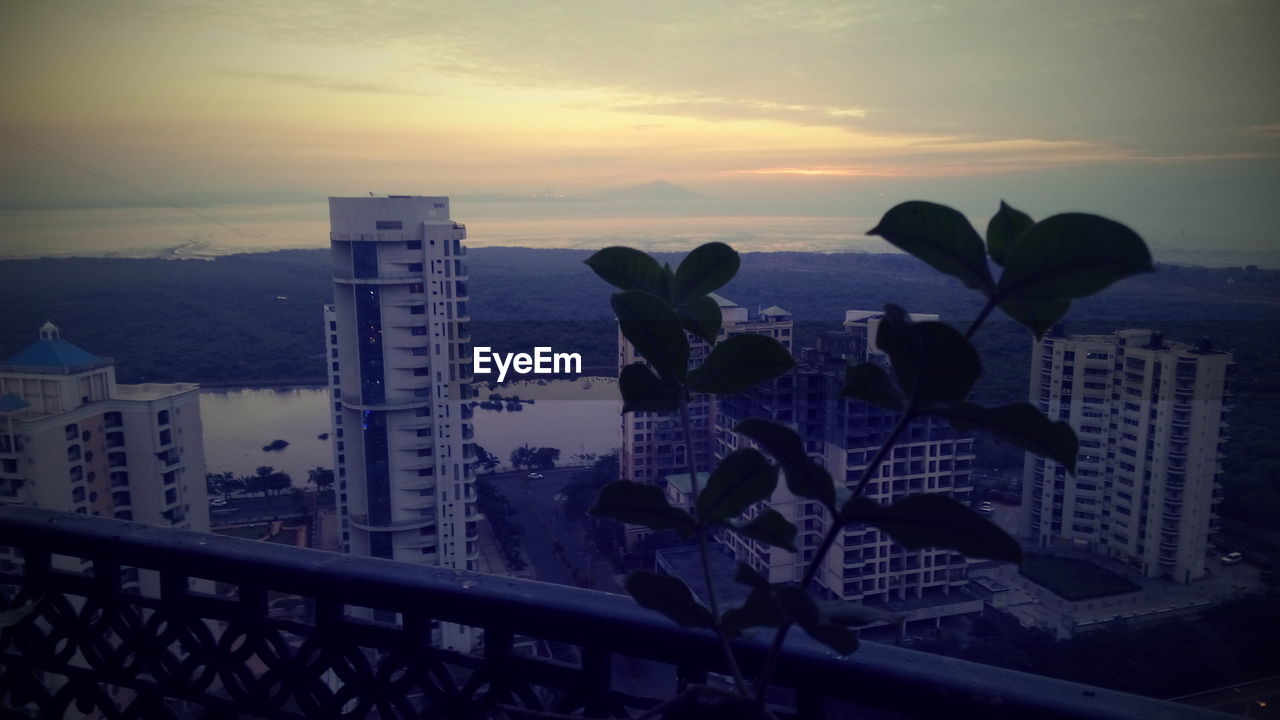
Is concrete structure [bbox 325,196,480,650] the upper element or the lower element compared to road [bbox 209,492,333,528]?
upper

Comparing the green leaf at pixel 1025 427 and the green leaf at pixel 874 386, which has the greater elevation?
the green leaf at pixel 874 386

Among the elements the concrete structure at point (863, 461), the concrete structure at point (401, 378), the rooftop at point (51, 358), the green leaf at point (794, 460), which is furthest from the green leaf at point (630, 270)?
the concrete structure at point (401, 378)

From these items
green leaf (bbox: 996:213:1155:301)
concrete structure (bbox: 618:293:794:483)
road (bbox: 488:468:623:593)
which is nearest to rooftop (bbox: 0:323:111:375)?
road (bbox: 488:468:623:593)

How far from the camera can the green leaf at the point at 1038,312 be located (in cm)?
31

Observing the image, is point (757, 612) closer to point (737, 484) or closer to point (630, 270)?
point (737, 484)

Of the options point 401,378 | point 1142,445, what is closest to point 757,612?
point 1142,445

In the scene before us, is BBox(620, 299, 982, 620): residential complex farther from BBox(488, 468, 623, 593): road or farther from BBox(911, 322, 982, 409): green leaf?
BBox(911, 322, 982, 409): green leaf

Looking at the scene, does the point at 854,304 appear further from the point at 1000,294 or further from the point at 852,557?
the point at 1000,294

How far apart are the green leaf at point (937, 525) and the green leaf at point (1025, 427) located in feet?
0.11

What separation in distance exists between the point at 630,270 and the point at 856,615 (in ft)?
0.70

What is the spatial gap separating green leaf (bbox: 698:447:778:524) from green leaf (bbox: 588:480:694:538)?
0.08 feet

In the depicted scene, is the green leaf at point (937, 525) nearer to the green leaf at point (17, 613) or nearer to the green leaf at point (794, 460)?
the green leaf at point (794, 460)

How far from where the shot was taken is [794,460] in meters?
0.35

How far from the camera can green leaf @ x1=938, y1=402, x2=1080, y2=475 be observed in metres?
0.30
